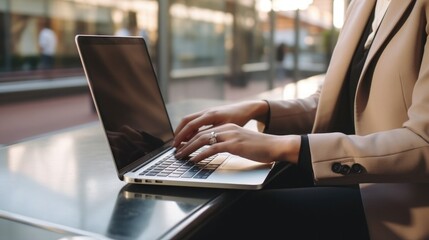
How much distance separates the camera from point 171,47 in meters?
3.34

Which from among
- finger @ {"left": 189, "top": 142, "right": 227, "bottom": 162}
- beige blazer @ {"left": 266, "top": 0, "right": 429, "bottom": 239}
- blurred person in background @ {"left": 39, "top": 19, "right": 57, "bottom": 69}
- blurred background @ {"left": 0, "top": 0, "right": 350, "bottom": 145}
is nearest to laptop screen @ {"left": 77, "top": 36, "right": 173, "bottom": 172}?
finger @ {"left": 189, "top": 142, "right": 227, "bottom": 162}

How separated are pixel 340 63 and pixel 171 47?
234cm

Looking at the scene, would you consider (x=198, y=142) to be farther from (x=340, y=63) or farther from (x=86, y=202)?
(x=340, y=63)

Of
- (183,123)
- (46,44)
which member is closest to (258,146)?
(183,123)

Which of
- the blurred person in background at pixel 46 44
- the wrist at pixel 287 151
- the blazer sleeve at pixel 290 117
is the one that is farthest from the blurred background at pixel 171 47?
the wrist at pixel 287 151

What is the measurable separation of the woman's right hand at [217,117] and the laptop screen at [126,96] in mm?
68

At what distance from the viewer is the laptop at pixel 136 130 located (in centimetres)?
84

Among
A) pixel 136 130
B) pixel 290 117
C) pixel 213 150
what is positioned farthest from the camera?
pixel 290 117

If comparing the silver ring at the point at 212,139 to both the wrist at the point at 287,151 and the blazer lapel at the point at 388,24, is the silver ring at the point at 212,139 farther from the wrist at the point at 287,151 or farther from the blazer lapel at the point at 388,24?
the blazer lapel at the point at 388,24

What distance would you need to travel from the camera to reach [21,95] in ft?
22.4

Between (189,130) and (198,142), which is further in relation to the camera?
(189,130)

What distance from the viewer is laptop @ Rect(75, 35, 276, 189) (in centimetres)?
84

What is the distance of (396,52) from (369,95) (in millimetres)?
109

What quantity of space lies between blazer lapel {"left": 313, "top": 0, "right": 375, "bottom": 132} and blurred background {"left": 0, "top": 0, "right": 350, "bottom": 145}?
5.58ft
